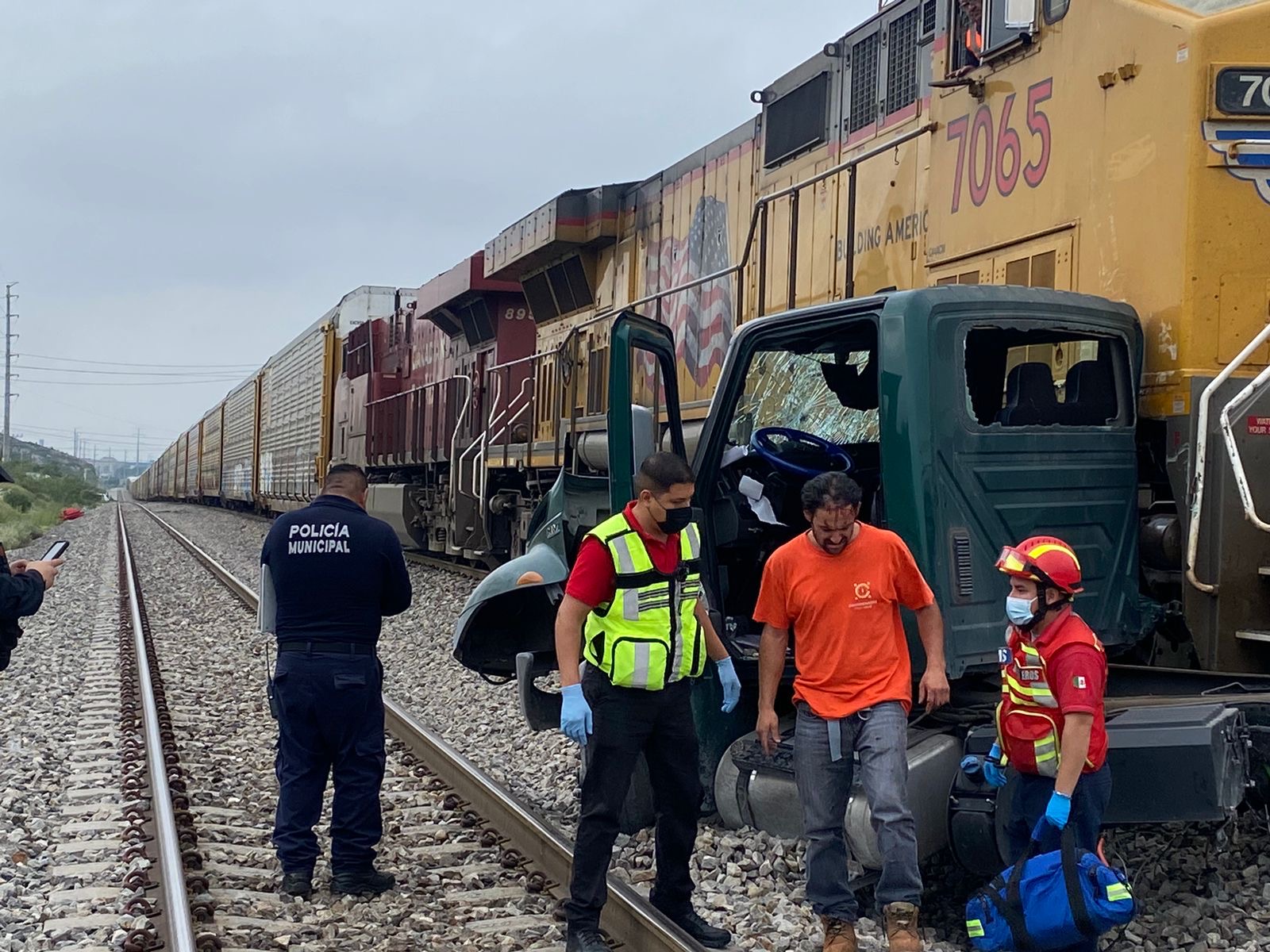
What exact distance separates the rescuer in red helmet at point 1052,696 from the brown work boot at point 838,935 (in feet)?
2.03

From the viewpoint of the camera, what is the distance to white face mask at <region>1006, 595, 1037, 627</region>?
3.62m

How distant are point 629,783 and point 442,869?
1145mm

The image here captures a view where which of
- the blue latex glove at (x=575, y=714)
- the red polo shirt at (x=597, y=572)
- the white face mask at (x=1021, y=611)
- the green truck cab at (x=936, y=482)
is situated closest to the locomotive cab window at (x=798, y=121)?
the green truck cab at (x=936, y=482)

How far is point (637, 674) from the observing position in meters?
3.99

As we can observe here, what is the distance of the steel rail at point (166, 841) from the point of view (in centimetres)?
396

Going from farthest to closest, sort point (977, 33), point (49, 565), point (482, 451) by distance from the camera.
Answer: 1. point (482, 451)
2. point (977, 33)
3. point (49, 565)

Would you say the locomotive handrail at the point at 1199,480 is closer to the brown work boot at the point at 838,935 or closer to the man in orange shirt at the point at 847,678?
the man in orange shirt at the point at 847,678

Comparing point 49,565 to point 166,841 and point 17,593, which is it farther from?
point 166,841

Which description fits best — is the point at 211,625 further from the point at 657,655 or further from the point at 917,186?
the point at 657,655

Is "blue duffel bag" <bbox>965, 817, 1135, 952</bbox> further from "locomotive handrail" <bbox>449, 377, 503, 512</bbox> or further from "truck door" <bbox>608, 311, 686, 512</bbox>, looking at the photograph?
"locomotive handrail" <bbox>449, 377, 503, 512</bbox>

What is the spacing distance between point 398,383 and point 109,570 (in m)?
5.22

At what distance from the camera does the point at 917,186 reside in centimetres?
632

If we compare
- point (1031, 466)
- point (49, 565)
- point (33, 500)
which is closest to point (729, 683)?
point (1031, 466)

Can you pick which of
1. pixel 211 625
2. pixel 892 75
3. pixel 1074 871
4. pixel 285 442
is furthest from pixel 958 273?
pixel 285 442
